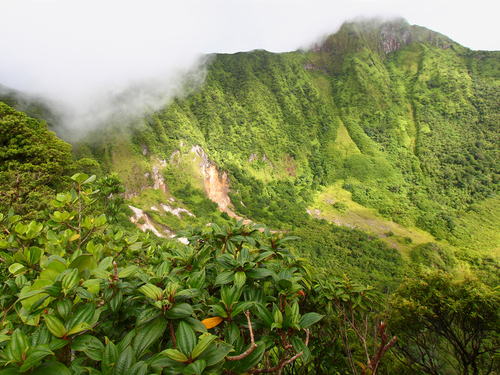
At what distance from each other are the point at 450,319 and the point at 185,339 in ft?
15.4

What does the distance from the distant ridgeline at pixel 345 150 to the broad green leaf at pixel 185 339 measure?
3523cm

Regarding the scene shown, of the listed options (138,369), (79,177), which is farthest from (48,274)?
(79,177)

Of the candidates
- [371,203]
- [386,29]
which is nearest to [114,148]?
[371,203]

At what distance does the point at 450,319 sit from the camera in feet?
11.9

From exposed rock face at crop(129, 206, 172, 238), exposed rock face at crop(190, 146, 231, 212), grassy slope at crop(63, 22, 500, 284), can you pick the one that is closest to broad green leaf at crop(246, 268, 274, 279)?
exposed rock face at crop(129, 206, 172, 238)

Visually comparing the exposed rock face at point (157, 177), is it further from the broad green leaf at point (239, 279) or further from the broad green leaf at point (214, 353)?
the broad green leaf at point (214, 353)

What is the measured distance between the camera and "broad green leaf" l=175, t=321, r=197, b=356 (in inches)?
30.2

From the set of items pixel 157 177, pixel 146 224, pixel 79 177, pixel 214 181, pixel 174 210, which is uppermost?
pixel 79 177

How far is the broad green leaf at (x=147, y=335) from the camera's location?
31.2 inches

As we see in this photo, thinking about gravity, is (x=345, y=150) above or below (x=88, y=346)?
below

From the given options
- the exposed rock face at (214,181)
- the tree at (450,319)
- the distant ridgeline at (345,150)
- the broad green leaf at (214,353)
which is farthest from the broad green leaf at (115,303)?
the exposed rock face at (214,181)

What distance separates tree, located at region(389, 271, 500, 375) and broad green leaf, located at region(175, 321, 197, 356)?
134 inches

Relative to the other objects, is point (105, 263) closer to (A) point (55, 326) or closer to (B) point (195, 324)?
(A) point (55, 326)

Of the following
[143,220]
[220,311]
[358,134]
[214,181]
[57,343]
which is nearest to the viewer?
[57,343]
